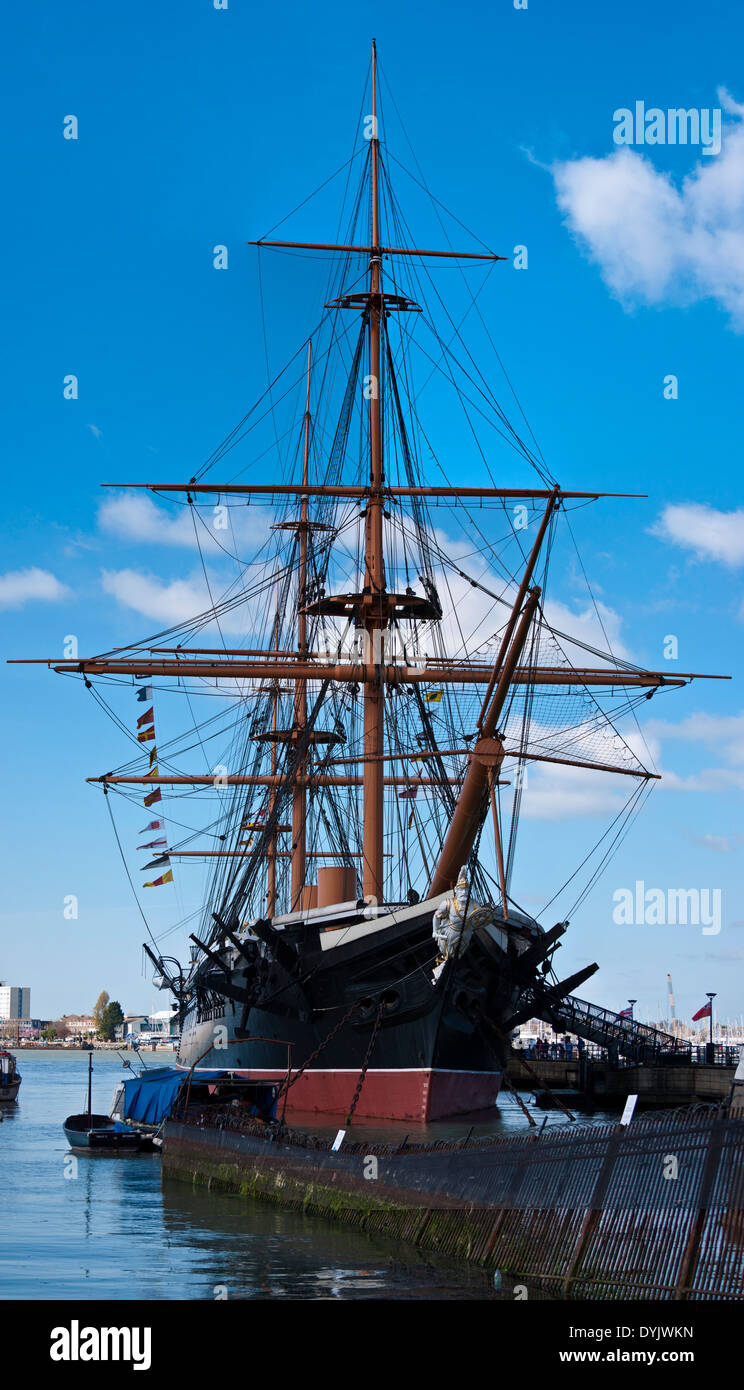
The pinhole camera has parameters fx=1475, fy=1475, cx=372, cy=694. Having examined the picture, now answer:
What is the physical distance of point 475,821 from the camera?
34250 mm

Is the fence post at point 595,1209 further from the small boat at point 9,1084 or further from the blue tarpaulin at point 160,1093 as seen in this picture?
the small boat at point 9,1084

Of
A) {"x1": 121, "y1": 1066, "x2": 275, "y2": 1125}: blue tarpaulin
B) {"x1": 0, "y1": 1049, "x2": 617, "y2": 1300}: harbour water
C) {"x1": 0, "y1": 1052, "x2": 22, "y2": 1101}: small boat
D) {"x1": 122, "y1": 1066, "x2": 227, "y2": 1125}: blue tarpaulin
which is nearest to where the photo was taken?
{"x1": 0, "y1": 1049, "x2": 617, "y2": 1300}: harbour water

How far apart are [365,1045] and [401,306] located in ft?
81.1

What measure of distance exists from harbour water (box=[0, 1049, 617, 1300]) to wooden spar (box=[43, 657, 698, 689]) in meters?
14.7

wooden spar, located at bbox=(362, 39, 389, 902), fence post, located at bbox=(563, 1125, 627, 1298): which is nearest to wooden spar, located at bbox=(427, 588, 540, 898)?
wooden spar, located at bbox=(362, 39, 389, 902)

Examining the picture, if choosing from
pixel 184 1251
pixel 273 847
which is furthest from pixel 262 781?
pixel 184 1251

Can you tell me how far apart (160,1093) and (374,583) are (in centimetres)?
1625

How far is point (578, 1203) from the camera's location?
1583cm

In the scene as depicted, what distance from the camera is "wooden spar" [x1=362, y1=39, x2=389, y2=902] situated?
41531 mm

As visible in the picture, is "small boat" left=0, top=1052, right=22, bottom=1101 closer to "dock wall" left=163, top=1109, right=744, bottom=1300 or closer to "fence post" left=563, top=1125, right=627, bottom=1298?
"dock wall" left=163, top=1109, right=744, bottom=1300

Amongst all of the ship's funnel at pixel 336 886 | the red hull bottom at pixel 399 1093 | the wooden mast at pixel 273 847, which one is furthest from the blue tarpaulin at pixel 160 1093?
the wooden mast at pixel 273 847

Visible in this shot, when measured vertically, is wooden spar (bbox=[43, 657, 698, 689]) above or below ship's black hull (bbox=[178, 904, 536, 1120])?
above
